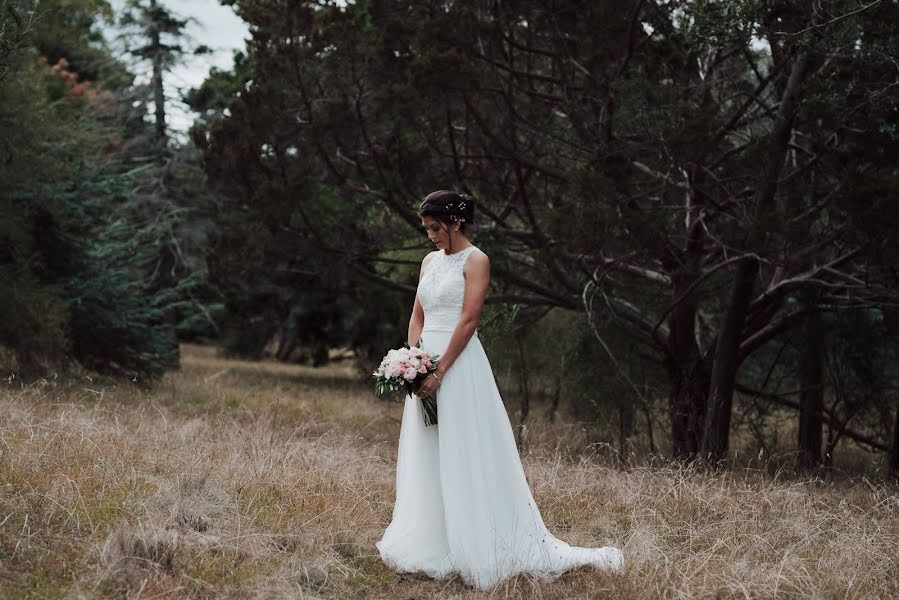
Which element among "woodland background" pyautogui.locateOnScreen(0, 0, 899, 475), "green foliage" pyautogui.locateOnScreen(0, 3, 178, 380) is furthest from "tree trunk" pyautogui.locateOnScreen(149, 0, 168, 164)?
"woodland background" pyautogui.locateOnScreen(0, 0, 899, 475)

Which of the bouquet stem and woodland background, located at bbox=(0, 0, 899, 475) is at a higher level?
woodland background, located at bbox=(0, 0, 899, 475)

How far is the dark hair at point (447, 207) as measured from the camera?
15.3ft

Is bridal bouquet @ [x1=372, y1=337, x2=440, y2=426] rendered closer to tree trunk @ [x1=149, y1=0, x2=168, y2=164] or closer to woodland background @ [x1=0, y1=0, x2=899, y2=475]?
woodland background @ [x1=0, y1=0, x2=899, y2=475]

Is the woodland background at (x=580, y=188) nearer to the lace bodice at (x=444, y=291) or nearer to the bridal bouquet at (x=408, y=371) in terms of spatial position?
the lace bodice at (x=444, y=291)

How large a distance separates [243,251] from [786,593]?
7.84 m

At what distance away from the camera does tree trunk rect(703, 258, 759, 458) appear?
347 inches

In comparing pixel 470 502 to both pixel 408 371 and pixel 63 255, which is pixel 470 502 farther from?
pixel 63 255

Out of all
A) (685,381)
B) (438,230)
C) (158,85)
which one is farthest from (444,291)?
(158,85)

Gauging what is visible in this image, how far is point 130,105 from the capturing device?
66.3 ft

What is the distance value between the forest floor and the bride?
0.12 meters

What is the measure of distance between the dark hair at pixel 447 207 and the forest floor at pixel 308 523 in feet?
6.05

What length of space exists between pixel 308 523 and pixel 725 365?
537 centimetres

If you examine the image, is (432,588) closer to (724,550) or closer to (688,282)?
(724,550)

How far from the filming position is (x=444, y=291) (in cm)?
471
